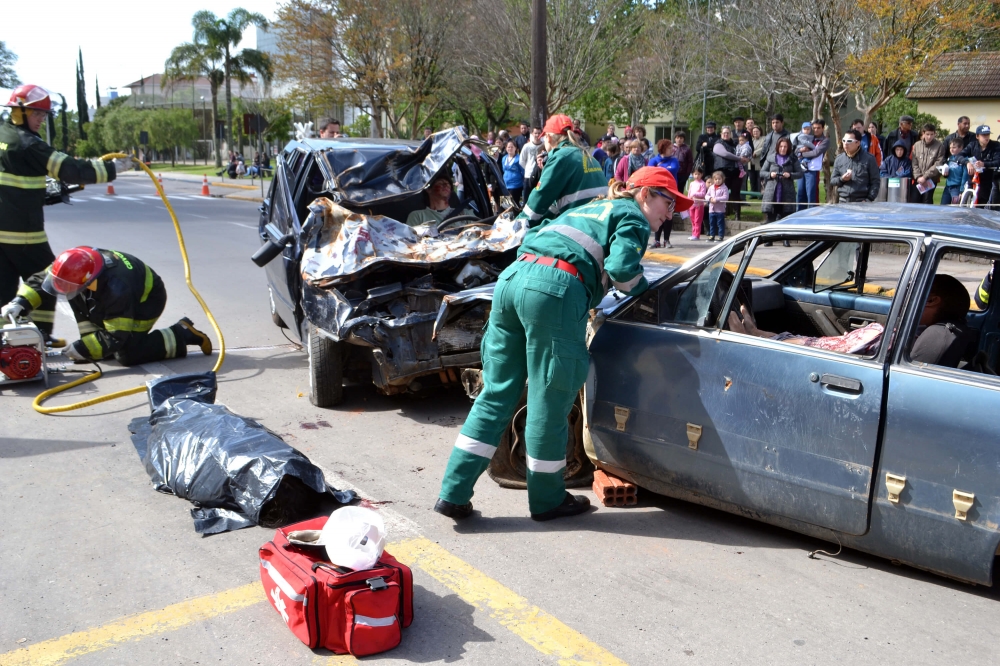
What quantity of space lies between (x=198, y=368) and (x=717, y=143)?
10.1 metres

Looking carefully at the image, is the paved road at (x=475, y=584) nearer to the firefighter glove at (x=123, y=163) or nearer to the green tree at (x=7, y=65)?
the firefighter glove at (x=123, y=163)

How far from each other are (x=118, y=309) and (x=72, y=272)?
0.48 metres

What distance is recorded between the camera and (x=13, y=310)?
22.4 ft

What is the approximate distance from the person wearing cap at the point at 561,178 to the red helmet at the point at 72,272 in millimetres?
3401

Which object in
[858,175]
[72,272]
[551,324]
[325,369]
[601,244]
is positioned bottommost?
[325,369]

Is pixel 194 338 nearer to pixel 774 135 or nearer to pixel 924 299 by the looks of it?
pixel 924 299

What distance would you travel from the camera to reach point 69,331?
342 inches

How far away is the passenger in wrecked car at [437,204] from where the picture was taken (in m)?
7.14

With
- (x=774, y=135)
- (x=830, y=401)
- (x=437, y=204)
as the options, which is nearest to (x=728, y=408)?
(x=830, y=401)

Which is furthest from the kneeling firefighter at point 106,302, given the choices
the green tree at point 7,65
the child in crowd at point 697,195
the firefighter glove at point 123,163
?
the green tree at point 7,65

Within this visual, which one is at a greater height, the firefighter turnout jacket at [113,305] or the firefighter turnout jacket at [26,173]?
the firefighter turnout jacket at [26,173]

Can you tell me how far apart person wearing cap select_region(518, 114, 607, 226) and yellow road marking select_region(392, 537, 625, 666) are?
3026 mm

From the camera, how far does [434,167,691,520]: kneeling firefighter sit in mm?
3920

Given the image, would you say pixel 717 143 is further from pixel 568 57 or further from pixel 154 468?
pixel 154 468
